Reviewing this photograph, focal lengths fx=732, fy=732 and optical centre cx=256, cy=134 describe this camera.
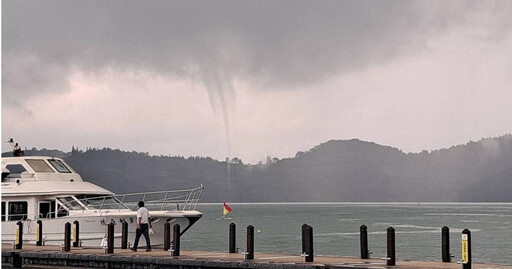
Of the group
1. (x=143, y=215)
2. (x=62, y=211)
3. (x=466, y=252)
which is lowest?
(x=466, y=252)

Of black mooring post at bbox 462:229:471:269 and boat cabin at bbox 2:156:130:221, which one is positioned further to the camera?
boat cabin at bbox 2:156:130:221

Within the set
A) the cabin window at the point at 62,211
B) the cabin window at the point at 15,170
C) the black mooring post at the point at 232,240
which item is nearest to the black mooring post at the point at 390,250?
the black mooring post at the point at 232,240

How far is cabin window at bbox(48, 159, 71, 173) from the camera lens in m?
39.5

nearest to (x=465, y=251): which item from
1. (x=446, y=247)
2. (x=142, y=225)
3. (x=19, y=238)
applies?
(x=446, y=247)

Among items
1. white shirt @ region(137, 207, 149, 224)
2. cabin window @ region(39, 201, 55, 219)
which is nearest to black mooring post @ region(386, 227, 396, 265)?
white shirt @ region(137, 207, 149, 224)

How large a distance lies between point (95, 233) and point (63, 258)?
26.9 feet

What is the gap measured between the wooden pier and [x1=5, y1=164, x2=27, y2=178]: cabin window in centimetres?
825

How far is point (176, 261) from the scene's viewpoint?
24156 millimetres

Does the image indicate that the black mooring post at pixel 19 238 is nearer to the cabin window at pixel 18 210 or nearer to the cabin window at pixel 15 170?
the cabin window at pixel 18 210

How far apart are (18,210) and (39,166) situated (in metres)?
2.83

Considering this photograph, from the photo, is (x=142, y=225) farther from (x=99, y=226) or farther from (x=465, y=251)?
(x=465, y=251)

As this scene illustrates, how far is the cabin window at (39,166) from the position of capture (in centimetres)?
3878

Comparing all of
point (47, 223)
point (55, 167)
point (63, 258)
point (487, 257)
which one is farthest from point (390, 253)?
point (487, 257)

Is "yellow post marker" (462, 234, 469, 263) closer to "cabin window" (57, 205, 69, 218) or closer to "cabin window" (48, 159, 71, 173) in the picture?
"cabin window" (57, 205, 69, 218)
